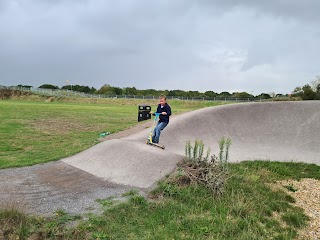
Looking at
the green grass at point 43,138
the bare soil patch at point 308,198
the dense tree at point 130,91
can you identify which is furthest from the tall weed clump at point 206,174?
Result: the dense tree at point 130,91

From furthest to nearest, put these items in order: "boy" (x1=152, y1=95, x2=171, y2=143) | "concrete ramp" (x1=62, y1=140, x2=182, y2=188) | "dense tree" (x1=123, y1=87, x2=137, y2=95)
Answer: "dense tree" (x1=123, y1=87, x2=137, y2=95), "boy" (x1=152, y1=95, x2=171, y2=143), "concrete ramp" (x1=62, y1=140, x2=182, y2=188)

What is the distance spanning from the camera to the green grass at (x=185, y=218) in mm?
4961

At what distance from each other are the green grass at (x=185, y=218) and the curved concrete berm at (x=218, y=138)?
1195mm

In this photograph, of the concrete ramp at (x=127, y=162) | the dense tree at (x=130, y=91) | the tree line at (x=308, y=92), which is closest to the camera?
the concrete ramp at (x=127, y=162)

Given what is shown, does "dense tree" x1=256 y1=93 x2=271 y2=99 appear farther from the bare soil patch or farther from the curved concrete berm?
the bare soil patch

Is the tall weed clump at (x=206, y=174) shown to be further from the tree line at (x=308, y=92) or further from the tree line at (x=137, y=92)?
the tree line at (x=137, y=92)

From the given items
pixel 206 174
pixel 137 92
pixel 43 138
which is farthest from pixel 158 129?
pixel 137 92

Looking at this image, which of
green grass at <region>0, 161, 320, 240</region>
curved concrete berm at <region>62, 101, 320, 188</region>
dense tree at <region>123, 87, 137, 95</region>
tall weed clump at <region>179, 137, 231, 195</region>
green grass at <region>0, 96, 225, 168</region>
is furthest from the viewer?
dense tree at <region>123, 87, 137, 95</region>

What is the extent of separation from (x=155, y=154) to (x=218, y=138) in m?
5.45

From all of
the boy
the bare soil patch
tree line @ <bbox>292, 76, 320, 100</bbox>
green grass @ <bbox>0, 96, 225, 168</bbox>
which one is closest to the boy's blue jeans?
the boy

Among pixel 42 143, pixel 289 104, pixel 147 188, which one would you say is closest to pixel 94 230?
pixel 147 188

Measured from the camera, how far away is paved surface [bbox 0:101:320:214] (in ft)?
21.7

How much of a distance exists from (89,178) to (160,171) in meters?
1.83

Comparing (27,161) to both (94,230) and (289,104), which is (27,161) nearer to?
(94,230)
